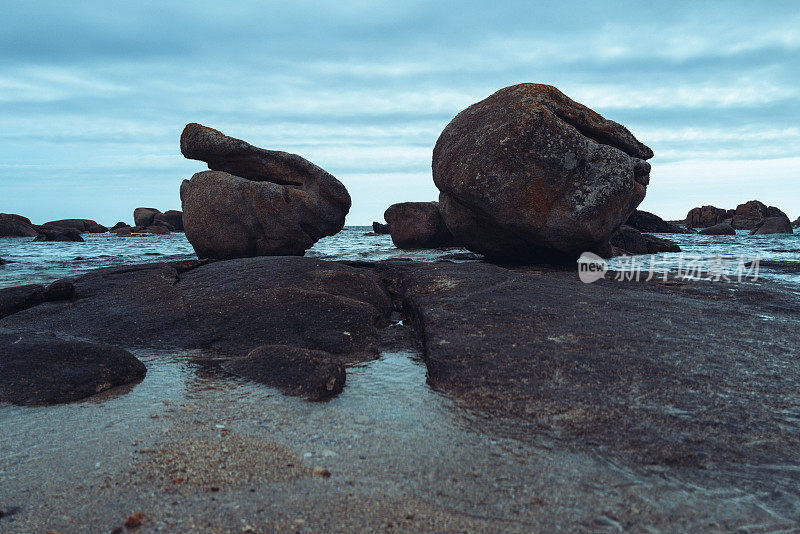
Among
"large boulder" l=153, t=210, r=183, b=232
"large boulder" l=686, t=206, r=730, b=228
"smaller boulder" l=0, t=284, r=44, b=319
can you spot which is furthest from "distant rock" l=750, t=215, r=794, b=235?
"large boulder" l=153, t=210, r=183, b=232

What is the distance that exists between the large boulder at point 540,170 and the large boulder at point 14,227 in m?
46.5

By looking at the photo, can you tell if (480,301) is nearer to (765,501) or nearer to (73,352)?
(765,501)

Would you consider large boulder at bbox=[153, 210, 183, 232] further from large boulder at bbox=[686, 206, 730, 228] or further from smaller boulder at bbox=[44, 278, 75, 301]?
large boulder at bbox=[686, 206, 730, 228]

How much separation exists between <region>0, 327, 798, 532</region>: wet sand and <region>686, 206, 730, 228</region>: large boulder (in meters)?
55.2

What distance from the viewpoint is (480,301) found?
499cm

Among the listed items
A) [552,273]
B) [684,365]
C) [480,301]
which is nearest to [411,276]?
[480,301]

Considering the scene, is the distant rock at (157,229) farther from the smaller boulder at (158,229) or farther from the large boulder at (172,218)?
the large boulder at (172,218)

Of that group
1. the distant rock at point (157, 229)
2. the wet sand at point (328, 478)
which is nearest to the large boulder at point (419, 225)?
the wet sand at point (328, 478)

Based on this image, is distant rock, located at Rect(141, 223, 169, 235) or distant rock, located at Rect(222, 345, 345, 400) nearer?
distant rock, located at Rect(222, 345, 345, 400)

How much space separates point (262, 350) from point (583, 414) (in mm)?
2321

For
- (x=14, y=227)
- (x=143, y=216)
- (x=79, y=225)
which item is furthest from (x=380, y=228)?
(x=79, y=225)

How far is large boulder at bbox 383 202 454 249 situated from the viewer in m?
17.0

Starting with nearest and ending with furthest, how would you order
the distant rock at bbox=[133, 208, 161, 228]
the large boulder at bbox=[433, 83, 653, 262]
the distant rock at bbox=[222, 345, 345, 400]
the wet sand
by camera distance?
the wet sand → the distant rock at bbox=[222, 345, 345, 400] → the large boulder at bbox=[433, 83, 653, 262] → the distant rock at bbox=[133, 208, 161, 228]

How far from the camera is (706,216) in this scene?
4972cm
